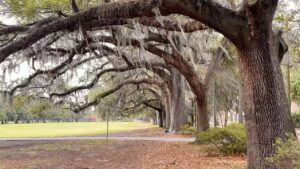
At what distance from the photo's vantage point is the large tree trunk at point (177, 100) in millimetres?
25094

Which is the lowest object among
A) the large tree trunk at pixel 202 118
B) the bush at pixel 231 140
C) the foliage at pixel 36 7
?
the bush at pixel 231 140

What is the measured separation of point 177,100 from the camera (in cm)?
2592

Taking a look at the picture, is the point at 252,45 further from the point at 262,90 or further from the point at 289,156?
the point at 289,156

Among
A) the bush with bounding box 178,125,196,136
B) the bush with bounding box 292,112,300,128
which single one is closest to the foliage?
the bush with bounding box 178,125,196,136

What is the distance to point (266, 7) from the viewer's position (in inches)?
306

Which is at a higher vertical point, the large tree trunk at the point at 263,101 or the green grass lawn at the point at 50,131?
the large tree trunk at the point at 263,101

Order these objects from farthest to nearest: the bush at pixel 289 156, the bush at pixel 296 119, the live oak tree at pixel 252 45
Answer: the bush at pixel 296 119 < the live oak tree at pixel 252 45 < the bush at pixel 289 156

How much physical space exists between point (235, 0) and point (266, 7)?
123 inches

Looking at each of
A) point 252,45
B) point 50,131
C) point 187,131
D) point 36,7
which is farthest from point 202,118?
point 50,131

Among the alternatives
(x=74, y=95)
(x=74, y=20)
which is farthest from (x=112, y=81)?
(x=74, y=20)

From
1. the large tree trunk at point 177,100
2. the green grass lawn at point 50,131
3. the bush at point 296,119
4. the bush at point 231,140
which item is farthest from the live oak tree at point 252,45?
the bush at point 296,119

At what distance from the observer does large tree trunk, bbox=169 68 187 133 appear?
25.1 m

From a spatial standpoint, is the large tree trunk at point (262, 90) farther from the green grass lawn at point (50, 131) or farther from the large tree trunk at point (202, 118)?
the green grass lawn at point (50, 131)

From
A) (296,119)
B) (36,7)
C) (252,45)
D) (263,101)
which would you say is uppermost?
(36,7)
